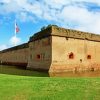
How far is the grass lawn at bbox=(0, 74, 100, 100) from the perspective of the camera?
24.5 feet

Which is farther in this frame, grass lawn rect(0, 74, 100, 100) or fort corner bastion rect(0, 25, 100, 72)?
fort corner bastion rect(0, 25, 100, 72)

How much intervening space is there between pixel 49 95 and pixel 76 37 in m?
11.9

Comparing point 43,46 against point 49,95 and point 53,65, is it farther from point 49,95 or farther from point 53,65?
point 49,95

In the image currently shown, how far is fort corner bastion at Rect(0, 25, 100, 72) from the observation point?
17391 millimetres

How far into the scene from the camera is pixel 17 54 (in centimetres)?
3197

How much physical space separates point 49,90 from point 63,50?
10009 millimetres

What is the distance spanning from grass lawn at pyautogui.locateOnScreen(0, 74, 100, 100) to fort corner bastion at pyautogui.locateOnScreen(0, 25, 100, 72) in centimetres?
771

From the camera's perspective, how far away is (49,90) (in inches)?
318

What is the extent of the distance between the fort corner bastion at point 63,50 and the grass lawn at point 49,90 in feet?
25.3

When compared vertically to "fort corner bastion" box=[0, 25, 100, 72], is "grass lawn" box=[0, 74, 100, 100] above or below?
below

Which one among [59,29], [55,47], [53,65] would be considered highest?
[59,29]

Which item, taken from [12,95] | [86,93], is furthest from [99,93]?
[12,95]

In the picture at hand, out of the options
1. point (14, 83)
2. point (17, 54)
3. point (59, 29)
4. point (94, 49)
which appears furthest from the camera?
point (17, 54)

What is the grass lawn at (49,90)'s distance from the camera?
7.47 metres
